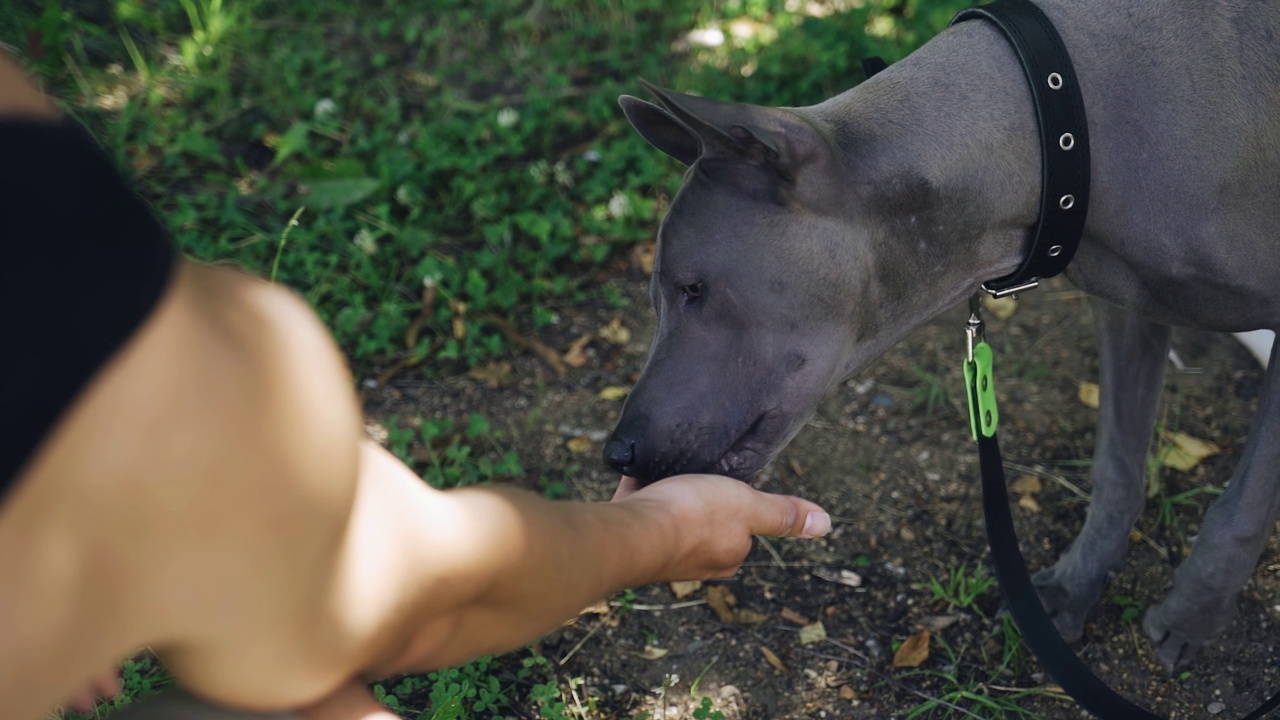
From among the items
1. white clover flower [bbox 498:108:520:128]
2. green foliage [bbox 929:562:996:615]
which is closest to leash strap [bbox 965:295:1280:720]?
green foliage [bbox 929:562:996:615]

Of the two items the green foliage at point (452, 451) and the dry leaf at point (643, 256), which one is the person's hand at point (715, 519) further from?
the dry leaf at point (643, 256)

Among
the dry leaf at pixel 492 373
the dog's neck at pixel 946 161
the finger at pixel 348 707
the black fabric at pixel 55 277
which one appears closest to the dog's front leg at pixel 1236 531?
the dog's neck at pixel 946 161

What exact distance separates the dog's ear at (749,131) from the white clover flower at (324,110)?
2.97 metres

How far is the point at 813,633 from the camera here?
2893mm

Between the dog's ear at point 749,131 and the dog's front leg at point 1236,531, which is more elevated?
the dog's ear at point 749,131

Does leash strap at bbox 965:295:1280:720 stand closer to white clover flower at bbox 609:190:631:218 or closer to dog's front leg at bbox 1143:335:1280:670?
dog's front leg at bbox 1143:335:1280:670

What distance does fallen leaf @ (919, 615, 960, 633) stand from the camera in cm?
289

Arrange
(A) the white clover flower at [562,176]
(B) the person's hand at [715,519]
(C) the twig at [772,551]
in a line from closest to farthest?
1. (B) the person's hand at [715,519]
2. (C) the twig at [772,551]
3. (A) the white clover flower at [562,176]

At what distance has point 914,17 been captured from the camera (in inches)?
191

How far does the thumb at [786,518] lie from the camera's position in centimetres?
204

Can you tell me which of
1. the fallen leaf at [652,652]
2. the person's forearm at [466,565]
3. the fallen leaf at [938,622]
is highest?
the person's forearm at [466,565]

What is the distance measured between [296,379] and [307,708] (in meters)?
Answer: 0.41

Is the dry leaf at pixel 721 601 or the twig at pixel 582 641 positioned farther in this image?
the dry leaf at pixel 721 601

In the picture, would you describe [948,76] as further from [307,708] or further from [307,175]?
[307,175]
